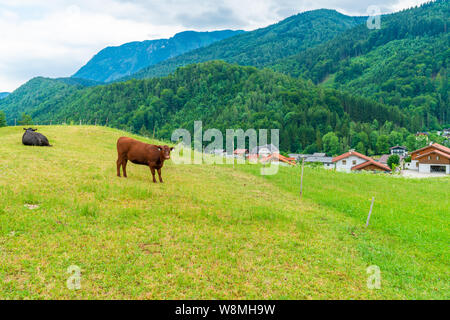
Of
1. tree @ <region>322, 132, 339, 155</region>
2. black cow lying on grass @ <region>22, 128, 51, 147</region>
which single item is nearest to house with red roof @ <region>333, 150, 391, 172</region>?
tree @ <region>322, 132, 339, 155</region>

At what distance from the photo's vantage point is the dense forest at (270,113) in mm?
144625

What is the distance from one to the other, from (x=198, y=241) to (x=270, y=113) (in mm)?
157483

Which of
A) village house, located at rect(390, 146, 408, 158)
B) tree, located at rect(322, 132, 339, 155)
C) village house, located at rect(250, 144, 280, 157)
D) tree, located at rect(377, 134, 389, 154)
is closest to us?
village house, located at rect(250, 144, 280, 157)

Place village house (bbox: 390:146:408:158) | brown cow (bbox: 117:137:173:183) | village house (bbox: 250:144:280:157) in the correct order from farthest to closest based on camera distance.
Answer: village house (bbox: 390:146:408:158) → village house (bbox: 250:144:280:157) → brown cow (bbox: 117:137:173:183)

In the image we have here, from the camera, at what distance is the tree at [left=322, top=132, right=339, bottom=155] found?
134250mm

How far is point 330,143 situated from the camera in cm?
13662

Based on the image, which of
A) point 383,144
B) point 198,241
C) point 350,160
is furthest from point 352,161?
→ point 198,241

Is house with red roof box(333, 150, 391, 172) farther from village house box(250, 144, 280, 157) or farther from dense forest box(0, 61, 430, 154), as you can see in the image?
dense forest box(0, 61, 430, 154)

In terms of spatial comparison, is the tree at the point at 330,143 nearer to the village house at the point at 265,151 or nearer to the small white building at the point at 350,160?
the small white building at the point at 350,160

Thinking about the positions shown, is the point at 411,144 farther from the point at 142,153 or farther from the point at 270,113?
the point at 142,153

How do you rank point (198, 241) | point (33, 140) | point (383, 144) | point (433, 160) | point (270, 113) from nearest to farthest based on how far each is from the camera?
point (198, 241) < point (33, 140) < point (433, 160) < point (383, 144) < point (270, 113)

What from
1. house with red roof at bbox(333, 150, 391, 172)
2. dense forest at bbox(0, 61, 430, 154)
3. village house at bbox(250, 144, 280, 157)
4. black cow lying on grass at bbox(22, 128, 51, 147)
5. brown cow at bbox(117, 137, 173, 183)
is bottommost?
house with red roof at bbox(333, 150, 391, 172)

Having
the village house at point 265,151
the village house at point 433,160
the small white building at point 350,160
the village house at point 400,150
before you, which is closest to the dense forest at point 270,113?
the village house at point 400,150

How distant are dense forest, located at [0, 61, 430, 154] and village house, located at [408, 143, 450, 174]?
219ft
